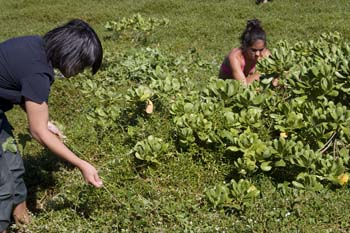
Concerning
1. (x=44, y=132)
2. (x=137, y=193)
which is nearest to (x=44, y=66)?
(x=44, y=132)

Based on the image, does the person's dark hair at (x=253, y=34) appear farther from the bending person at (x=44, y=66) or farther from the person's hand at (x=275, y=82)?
the bending person at (x=44, y=66)

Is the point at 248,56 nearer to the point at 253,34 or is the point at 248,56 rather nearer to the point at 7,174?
the point at 253,34

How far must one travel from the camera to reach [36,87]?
306 cm

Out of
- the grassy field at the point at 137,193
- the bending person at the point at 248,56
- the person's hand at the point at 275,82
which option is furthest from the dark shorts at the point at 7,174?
the bending person at the point at 248,56

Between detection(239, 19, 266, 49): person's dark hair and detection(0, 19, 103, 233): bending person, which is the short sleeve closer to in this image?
detection(0, 19, 103, 233): bending person

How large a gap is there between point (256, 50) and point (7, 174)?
9.77 ft

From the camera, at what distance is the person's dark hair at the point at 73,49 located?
3094 mm

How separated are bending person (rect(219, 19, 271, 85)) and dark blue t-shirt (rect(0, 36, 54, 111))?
2675mm

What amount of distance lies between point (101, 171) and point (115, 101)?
1.17 metres

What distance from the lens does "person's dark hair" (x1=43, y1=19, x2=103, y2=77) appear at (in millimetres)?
3094

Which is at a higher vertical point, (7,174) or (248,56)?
(248,56)

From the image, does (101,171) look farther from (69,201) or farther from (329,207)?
(329,207)

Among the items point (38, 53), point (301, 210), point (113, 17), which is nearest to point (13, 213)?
point (38, 53)

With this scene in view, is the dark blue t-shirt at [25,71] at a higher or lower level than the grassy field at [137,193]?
higher
